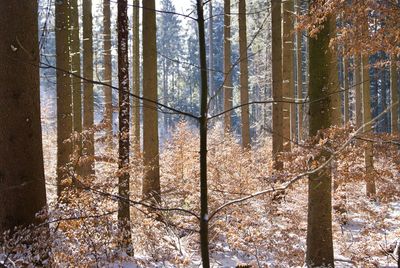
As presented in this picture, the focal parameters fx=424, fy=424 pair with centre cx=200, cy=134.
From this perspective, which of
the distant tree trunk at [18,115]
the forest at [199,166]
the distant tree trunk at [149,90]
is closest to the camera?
the forest at [199,166]

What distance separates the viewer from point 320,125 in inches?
253

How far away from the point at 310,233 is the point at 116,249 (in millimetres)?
3066

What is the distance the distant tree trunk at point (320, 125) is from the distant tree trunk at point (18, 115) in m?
3.80

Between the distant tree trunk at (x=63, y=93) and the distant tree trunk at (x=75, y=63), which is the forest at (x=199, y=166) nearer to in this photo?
the distant tree trunk at (x=63, y=93)

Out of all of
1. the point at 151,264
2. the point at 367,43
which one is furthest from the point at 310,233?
the point at 367,43

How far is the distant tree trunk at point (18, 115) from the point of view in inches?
191

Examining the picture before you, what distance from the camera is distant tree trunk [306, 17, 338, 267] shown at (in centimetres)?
636

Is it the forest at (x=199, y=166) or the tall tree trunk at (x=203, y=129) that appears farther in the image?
the forest at (x=199, y=166)

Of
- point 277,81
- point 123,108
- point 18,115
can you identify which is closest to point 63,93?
point 123,108

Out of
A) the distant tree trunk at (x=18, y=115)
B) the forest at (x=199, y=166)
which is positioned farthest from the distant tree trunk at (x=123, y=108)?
the distant tree trunk at (x=18, y=115)

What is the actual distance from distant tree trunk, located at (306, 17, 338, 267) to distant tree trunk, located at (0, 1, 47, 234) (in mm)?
3799

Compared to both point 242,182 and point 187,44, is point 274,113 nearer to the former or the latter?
point 242,182

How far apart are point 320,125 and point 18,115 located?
4.22 metres

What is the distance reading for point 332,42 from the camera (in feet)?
20.2
